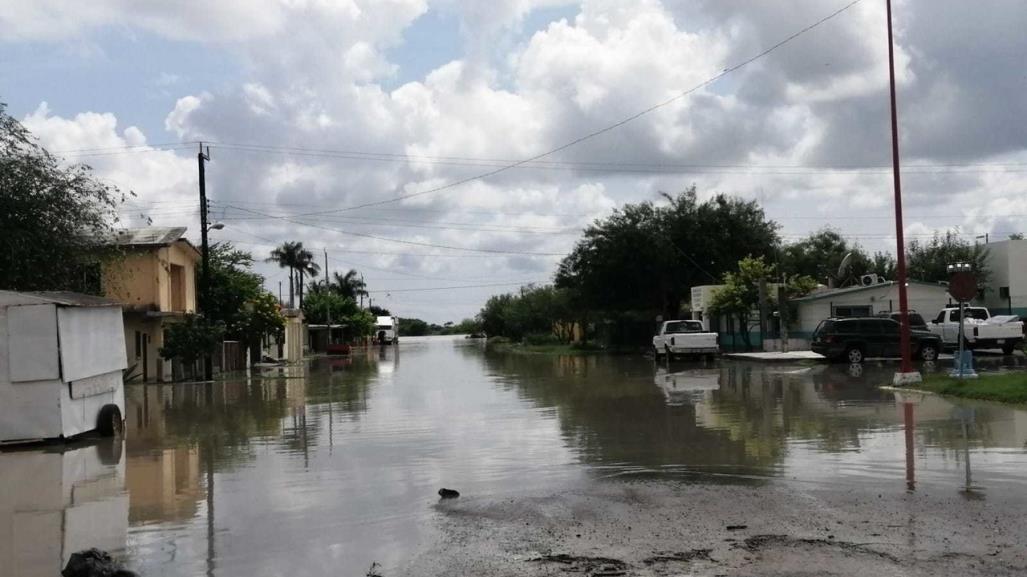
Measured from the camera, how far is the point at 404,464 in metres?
14.2

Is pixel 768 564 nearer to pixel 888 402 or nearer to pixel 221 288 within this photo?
pixel 888 402

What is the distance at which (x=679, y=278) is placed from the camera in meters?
65.7

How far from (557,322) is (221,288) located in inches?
1916

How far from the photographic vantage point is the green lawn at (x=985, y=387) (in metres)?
20.2

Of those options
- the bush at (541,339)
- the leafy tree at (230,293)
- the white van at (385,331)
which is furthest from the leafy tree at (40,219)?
the white van at (385,331)

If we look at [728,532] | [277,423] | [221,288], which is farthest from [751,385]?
[221,288]

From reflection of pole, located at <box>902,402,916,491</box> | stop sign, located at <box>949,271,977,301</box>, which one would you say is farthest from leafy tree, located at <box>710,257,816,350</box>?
reflection of pole, located at <box>902,402,916,491</box>

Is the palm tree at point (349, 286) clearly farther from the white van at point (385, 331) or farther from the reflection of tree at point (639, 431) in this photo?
the reflection of tree at point (639, 431)

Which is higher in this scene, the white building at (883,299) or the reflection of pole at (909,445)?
the white building at (883,299)

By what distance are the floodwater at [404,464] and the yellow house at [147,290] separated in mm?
17386

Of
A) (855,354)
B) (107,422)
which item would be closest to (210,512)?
(107,422)

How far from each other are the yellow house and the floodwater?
57.0 ft

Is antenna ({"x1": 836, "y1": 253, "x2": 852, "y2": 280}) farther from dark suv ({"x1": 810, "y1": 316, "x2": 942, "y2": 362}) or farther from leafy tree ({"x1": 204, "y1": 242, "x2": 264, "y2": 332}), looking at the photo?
leafy tree ({"x1": 204, "y1": 242, "x2": 264, "y2": 332})

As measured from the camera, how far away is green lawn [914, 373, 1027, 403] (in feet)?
66.2
